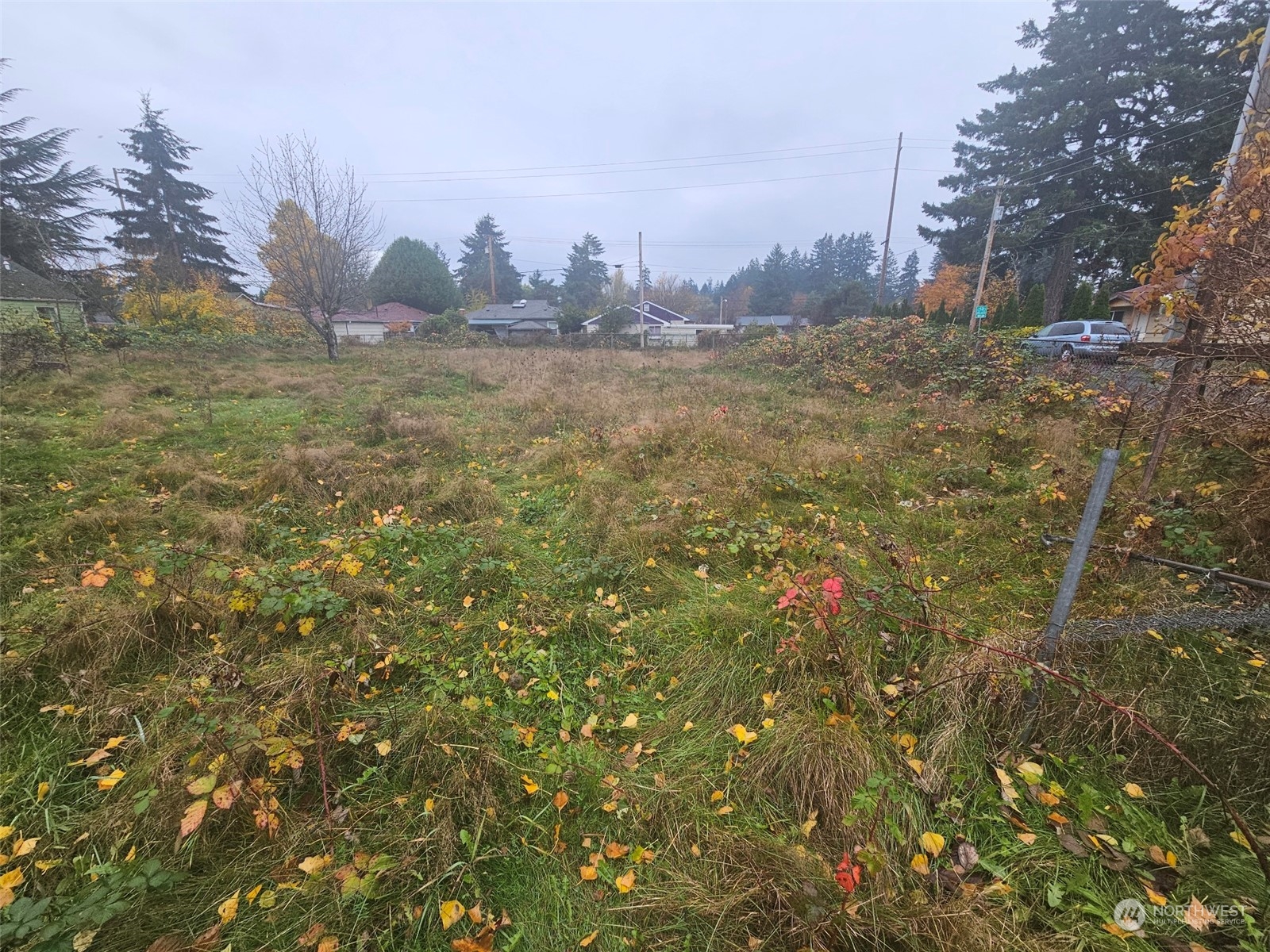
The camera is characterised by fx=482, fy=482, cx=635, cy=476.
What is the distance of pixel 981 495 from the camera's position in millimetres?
4762

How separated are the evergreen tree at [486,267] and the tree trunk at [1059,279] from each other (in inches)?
2022

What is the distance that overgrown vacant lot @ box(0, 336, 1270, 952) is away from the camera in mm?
1634

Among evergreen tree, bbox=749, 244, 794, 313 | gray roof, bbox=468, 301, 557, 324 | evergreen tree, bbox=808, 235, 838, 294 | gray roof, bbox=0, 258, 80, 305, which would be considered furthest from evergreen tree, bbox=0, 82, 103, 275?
evergreen tree, bbox=808, 235, 838, 294

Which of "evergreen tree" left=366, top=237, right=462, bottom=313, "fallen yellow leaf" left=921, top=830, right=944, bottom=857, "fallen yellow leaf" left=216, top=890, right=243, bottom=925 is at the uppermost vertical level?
"evergreen tree" left=366, top=237, right=462, bottom=313

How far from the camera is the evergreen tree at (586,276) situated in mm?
54781

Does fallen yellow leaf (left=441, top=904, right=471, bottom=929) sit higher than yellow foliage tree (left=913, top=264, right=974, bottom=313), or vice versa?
yellow foliage tree (left=913, top=264, right=974, bottom=313)

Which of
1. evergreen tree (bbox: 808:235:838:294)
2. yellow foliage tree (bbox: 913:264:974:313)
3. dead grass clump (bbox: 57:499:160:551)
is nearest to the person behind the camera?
dead grass clump (bbox: 57:499:160:551)

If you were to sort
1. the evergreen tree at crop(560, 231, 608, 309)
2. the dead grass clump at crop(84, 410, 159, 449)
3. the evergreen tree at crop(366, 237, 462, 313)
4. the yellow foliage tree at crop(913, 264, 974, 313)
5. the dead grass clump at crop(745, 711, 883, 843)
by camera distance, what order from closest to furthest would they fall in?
1. the dead grass clump at crop(745, 711, 883, 843)
2. the dead grass clump at crop(84, 410, 159, 449)
3. the yellow foliage tree at crop(913, 264, 974, 313)
4. the evergreen tree at crop(366, 237, 462, 313)
5. the evergreen tree at crop(560, 231, 608, 309)

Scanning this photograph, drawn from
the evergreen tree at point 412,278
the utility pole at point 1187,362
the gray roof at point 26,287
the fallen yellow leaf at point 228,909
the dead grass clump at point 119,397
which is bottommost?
the fallen yellow leaf at point 228,909

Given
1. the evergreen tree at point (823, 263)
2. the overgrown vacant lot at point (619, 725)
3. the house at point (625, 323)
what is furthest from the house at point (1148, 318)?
the evergreen tree at point (823, 263)

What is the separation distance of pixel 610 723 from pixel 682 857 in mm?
775

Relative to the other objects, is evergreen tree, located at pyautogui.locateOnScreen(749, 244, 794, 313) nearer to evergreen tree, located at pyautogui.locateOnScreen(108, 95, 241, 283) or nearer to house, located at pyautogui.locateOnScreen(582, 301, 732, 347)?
house, located at pyautogui.locateOnScreen(582, 301, 732, 347)

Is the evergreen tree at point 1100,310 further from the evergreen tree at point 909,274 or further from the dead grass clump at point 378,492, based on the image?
the evergreen tree at point 909,274

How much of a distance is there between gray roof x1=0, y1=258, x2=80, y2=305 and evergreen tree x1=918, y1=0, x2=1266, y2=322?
131 feet
